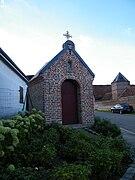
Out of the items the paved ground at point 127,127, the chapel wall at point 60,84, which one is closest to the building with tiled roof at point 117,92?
the paved ground at point 127,127

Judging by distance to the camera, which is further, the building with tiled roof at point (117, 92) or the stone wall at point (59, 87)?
the building with tiled roof at point (117, 92)

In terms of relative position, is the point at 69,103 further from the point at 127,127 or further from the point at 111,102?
the point at 111,102

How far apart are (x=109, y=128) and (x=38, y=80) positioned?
200 inches

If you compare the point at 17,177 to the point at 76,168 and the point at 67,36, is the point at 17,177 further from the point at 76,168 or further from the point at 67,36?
the point at 67,36

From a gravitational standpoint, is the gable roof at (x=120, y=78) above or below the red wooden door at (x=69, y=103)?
above

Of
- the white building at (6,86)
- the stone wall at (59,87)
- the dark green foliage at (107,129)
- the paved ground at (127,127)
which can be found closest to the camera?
the white building at (6,86)

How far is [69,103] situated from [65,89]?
0.93 meters

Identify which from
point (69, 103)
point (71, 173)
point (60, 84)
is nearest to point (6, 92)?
point (60, 84)

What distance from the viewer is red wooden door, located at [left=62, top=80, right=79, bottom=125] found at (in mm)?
12047

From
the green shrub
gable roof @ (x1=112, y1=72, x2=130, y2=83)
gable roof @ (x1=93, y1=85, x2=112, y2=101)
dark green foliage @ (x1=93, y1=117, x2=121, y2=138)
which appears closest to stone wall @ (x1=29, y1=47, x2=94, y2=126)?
dark green foliage @ (x1=93, y1=117, x2=121, y2=138)

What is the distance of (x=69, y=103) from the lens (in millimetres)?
12312

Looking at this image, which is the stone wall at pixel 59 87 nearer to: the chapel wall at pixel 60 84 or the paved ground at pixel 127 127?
the chapel wall at pixel 60 84

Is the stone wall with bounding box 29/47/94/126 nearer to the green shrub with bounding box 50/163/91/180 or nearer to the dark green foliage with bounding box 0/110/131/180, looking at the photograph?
the dark green foliage with bounding box 0/110/131/180

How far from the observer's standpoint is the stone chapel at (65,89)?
11.1 metres
